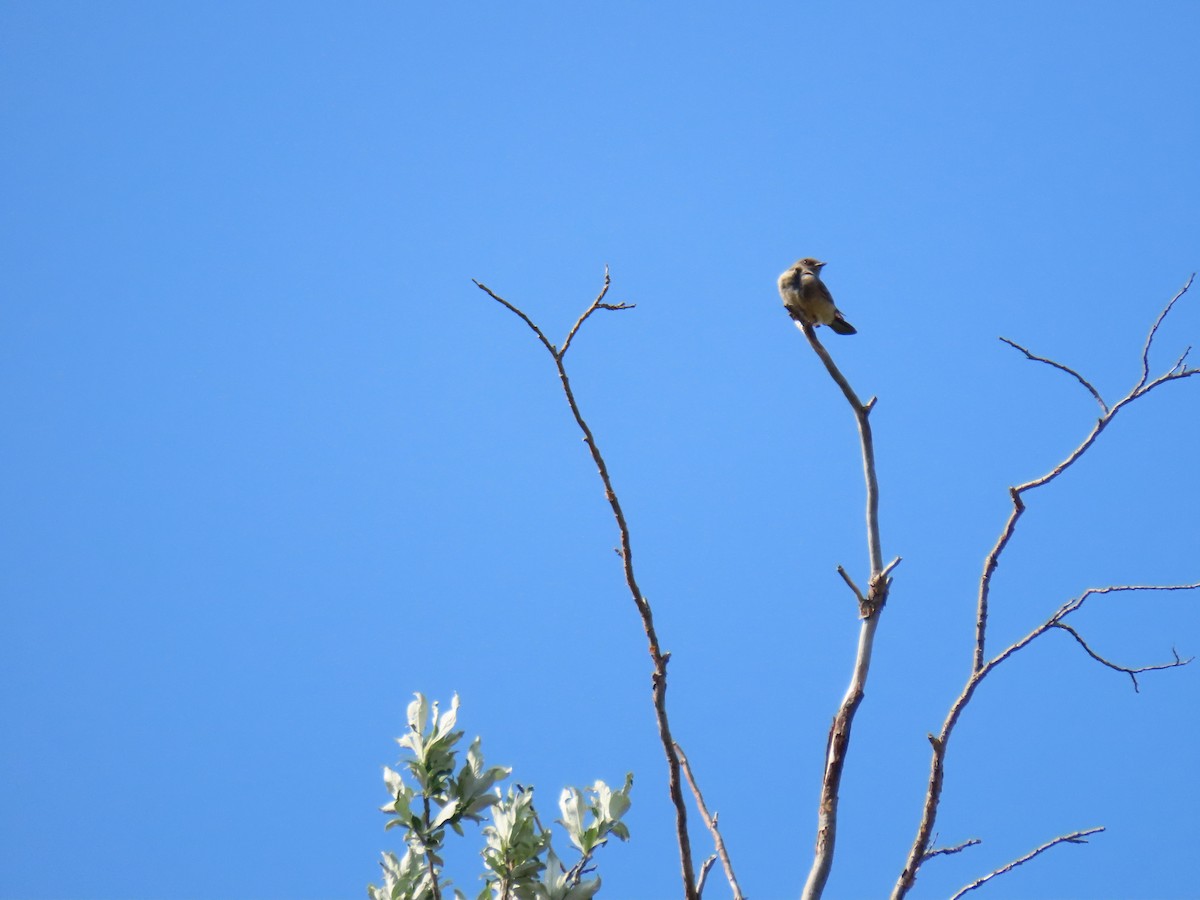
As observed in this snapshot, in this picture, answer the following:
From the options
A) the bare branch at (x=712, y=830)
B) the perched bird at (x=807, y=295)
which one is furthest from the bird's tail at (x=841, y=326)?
the bare branch at (x=712, y=830)

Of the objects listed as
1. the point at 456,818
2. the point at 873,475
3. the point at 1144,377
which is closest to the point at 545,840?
the point at 456,818

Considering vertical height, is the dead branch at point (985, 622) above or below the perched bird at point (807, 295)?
below

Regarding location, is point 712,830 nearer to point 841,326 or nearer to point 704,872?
point 704,872

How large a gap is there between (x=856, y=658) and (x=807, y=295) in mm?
2225

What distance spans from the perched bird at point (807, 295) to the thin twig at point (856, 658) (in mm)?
1158

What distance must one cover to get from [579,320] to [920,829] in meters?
1.83

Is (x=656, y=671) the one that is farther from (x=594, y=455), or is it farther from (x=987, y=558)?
(x=987, y=558)

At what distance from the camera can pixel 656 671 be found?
2.79m

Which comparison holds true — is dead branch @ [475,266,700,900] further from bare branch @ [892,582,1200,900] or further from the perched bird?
the perched bird

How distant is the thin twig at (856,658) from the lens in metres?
3.09

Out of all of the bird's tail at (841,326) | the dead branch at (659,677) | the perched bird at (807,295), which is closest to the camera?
the dead branch at (659,677)

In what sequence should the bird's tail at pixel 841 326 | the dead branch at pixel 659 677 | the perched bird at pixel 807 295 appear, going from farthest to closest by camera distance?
the bird's tail at pixel 841 326, the perched bird at pixel 807 295, the dead branch at pixel 659 677

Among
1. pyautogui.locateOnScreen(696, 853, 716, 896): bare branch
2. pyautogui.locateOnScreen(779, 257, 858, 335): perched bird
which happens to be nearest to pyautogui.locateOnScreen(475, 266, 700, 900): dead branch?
pyautogui.locateOnScreen(696, 853, 716, 896): bare branch

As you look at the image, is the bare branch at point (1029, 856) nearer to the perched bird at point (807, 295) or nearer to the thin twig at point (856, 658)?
the thin twig at point (856, 658)
